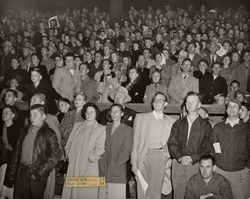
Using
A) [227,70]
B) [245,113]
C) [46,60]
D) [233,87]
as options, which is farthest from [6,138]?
[227,70]

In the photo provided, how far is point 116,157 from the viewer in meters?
3.07

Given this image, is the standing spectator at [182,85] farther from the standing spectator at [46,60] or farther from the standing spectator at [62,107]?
the standing spectator at [46,60]

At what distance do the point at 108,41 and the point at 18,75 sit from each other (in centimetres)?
201

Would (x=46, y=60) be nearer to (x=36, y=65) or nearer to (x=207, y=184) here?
(x=36, y=65)

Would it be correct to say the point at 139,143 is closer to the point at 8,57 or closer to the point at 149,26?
the point at 8,57

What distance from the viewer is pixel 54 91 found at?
4.07m

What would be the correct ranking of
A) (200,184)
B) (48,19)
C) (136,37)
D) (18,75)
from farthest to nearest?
(136,37), (48,19), (18,75), (200,184)

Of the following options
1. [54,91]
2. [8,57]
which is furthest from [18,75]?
[54,91]

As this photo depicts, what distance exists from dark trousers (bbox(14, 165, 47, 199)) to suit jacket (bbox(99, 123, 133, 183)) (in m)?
0.59

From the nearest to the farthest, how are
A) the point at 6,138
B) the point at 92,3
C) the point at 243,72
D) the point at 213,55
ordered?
the point at 6,138, the point at 243,72, the point at 213,55, the point at 92,3

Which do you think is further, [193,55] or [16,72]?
[193,55]

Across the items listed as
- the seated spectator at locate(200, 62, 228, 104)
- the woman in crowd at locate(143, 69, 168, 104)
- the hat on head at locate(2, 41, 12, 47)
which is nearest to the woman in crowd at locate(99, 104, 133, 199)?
the woman in crowd at locate(143, 69, 168, 104)

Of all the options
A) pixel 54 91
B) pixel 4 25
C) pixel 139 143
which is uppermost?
pixel 4 25

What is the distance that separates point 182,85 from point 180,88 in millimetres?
46
